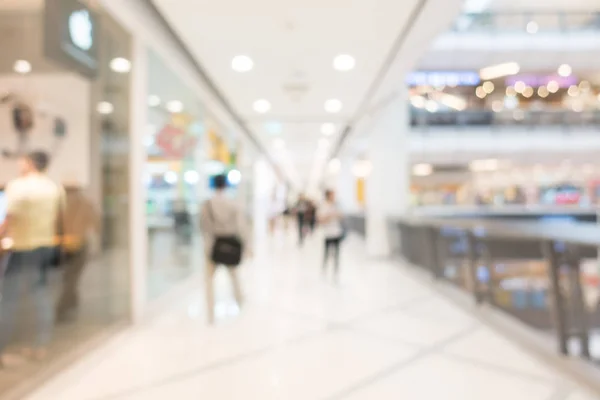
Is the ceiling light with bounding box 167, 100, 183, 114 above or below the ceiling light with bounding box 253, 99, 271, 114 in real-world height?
below

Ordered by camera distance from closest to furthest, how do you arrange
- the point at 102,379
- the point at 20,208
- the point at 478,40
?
the point at 102,379, the point at 20,208, the point at 478,40

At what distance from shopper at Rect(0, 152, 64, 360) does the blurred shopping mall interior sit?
36mm

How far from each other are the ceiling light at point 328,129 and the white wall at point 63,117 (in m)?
5.94

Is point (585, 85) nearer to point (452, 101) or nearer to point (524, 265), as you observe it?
point (452, 101)

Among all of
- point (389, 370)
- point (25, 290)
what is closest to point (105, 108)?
point (25, 290)

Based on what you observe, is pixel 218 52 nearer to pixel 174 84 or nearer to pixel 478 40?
pixel 174 84

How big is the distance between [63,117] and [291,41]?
2.72 m

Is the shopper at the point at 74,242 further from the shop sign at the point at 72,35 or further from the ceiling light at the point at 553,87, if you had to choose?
the ceiling light at the point at 553,87

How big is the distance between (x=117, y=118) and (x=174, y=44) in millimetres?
1202

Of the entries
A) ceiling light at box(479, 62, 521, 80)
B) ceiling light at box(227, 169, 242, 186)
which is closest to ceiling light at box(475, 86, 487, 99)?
ceiling light at box(479, 62, 521, 80)

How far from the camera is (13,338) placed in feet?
13.0

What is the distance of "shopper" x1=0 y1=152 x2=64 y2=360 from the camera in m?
3.37

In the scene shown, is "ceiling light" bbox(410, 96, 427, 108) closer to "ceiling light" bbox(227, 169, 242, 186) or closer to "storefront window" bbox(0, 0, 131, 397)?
"ceiling light" bbox(227, 169, 242, 186)

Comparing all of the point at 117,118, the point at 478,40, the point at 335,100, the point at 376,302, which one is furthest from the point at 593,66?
the point at 117,118
